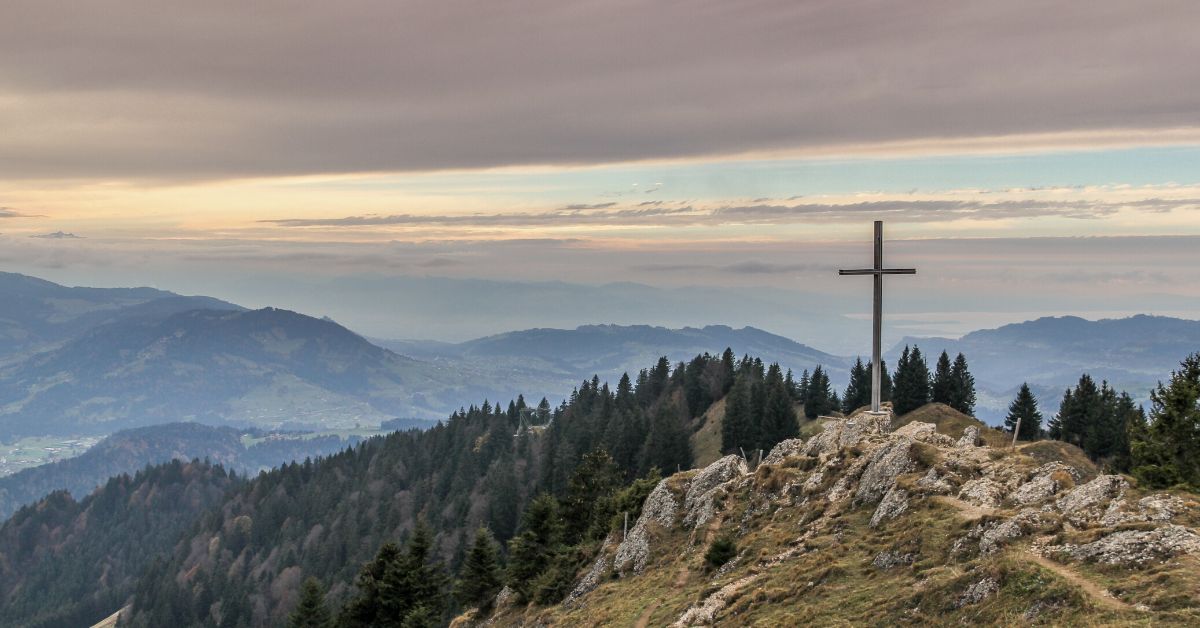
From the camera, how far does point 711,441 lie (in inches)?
6132

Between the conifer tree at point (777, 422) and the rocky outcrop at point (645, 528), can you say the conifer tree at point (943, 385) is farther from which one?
the rocky outcrop at point (645, 528)

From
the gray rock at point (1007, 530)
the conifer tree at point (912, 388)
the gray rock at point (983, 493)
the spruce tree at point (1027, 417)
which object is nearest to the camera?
the gray rock at point (1007, 530)

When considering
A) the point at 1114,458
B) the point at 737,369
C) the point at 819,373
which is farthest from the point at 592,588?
the point at 737,369

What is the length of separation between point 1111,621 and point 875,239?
92.5 feet

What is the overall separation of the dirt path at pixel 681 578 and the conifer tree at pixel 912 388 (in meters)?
83.1

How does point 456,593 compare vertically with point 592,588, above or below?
below

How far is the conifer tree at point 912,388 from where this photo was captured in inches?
5241

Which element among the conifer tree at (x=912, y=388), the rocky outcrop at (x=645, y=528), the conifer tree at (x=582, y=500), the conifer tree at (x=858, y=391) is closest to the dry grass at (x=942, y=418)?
the conifer tree at (x=912, y=388)

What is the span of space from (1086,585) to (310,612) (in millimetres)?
75863

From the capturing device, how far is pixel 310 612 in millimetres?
86562

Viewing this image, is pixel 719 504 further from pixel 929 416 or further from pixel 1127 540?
pixel 929 416

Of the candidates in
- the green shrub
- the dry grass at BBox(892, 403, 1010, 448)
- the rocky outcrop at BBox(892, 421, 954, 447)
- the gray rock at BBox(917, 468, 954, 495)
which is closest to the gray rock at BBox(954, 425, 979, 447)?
the rocky outcrop at BBox(892, 421, 954, 447)

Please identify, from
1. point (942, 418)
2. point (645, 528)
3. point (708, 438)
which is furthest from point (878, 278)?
point (708, 438)

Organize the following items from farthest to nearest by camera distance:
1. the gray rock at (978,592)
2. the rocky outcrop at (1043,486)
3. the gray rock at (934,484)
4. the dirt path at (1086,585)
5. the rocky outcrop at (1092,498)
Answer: the gray rock at (934,484) → the rocky outcrop at (1043,486) → the rocky outcrop at (1092,498) → the gray rock at (978,592) → the dirt path at (1086,585)
